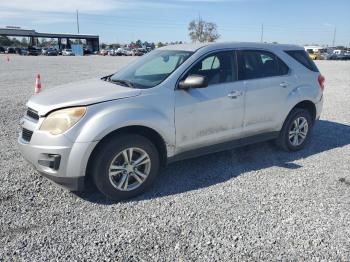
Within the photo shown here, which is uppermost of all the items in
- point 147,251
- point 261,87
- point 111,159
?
point 261,87

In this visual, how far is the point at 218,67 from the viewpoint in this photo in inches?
186

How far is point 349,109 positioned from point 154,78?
23.9 feet

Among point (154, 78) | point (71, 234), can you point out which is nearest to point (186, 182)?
point (154, 78)

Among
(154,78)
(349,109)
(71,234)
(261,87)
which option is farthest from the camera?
(349,109)

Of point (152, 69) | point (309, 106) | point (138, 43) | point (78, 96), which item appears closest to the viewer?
point (78, 96)

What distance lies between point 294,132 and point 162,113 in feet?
9.04

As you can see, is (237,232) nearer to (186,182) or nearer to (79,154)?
(186,182)

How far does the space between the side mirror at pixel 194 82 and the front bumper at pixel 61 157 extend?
1.30 meters

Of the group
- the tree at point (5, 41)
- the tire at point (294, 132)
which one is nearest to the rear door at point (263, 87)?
the tire at point (294, 132)

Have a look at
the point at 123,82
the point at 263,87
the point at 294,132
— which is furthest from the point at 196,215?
the point at 294,132

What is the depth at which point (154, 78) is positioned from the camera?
4363 millimetres

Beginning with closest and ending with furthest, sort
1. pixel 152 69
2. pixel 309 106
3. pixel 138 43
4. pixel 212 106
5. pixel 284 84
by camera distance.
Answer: pixel 212 106 < pixel 152 69 < pixel 284 84 < pixel 309 106 < pixel 138 43

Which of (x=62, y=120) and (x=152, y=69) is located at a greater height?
(x=152, y=69)

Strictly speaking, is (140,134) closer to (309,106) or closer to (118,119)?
(118,119)
